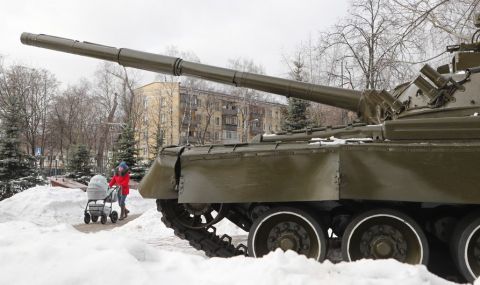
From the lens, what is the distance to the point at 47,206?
15.5m

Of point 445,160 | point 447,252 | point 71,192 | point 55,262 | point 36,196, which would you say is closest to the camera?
point 55,262

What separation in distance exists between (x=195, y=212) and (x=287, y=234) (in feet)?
3.97

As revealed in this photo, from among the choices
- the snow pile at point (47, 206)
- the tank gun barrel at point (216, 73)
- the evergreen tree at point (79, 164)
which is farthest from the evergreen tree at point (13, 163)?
the tank gun barrel at point (216, 73)

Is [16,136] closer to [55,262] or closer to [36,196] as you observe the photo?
[36,196]

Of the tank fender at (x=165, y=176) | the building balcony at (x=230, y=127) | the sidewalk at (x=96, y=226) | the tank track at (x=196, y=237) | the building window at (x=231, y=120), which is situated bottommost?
the sidewalk at (x=96, y=226)

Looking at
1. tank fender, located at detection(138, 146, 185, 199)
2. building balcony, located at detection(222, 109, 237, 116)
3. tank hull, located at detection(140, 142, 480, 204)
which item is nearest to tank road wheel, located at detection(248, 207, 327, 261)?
tank hull, located at detection(140, 142, 480, 204)

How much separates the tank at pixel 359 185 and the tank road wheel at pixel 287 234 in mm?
12

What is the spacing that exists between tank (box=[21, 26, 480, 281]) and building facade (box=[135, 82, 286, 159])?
129 feet

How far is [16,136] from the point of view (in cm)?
2247

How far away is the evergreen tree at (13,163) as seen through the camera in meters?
21.3

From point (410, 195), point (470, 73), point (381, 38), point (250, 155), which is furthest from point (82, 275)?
point (381, 38)

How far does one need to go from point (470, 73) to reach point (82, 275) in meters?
4.93

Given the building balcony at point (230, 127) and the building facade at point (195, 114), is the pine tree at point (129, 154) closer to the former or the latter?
the building facade at point (195, 114)

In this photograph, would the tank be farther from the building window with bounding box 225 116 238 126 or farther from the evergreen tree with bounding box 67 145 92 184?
the building window with bounding box 225 116 238 126
